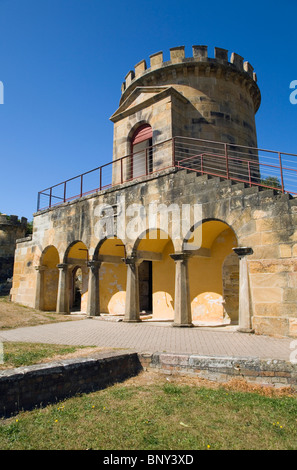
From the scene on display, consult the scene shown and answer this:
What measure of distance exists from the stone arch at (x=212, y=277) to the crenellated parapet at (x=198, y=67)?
24.8 feet

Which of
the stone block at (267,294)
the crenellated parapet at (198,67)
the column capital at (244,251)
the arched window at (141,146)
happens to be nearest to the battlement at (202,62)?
the crenellated parapet at (198,67)

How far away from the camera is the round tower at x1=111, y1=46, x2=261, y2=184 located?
47.2 ft

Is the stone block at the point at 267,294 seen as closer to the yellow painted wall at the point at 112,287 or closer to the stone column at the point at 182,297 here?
the stone column at the point at 182,297

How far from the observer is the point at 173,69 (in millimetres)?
15180

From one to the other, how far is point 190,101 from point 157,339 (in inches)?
418

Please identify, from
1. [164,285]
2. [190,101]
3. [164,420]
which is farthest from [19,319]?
[190,101]

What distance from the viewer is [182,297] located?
34.7 ft

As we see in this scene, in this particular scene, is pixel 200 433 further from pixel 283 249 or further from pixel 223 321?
pixel 223 321

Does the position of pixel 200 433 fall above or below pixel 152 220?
below

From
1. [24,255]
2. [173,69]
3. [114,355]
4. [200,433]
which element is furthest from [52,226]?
[200,433]

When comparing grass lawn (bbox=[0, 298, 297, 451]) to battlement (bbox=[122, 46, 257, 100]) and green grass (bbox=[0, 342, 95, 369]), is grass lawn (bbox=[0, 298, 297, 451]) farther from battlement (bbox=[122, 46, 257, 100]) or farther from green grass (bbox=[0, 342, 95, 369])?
battlement (bbox=[122, 46, 257, 100])

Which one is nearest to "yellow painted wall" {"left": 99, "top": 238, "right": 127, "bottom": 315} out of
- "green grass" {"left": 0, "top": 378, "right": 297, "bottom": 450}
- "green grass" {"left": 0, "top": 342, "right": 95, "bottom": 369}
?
"green grass" {"left": 0, "top": 342, "right": 95, "bottom": 369}

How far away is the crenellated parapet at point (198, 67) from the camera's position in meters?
15.0
